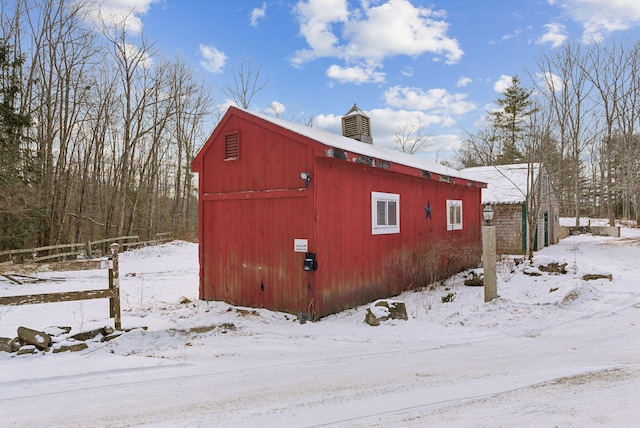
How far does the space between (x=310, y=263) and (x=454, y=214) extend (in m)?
6.29

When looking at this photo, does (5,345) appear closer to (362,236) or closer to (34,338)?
(34,338)

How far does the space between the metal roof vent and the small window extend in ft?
15.1

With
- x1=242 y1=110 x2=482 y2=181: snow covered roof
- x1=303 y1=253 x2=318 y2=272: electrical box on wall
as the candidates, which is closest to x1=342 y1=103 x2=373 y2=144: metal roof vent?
x1=242 y1=110 x2=482 y2=181: snow covered roof

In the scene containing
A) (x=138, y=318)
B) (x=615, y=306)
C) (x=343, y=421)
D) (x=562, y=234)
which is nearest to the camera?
(x=343, y=421)

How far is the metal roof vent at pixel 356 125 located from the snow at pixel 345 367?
530 centimetres

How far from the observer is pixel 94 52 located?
19000 mm

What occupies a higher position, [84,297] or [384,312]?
[84,297]

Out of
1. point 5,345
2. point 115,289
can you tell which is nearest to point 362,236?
point 115,289

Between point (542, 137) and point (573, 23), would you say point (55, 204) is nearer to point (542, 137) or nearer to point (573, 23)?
point (542, 137)

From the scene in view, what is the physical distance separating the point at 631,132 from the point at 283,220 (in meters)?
27.0

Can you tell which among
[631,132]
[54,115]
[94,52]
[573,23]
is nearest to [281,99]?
[94,52]

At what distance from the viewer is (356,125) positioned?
1099 centimetres

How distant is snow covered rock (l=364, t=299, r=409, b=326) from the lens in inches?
233

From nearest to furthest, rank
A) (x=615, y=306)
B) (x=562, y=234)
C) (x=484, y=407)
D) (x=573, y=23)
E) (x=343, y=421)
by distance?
(x=343, y=421)
(x=484, y=407)
(x=615, y=306)
(x=573, y=23)
(x=562, y=234)
